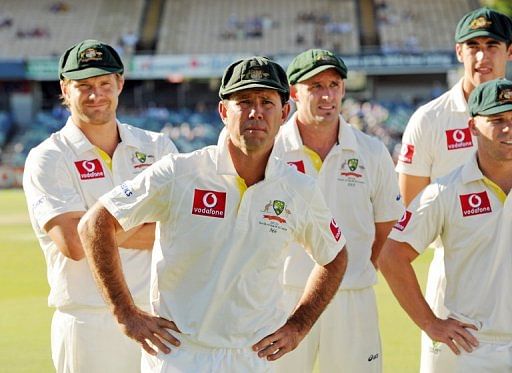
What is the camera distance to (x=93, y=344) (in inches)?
181

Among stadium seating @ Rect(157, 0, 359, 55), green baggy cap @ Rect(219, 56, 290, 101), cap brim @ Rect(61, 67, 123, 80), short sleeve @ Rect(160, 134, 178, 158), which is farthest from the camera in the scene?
stadium seating @ Rect(157, 0, 359, 55)

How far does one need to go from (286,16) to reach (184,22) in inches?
172

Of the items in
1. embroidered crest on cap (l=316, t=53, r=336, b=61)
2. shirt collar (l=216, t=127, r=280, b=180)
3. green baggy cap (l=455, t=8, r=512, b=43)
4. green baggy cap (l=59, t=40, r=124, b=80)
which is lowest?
shirt collar (l=216, t=127, r=280, b=180)

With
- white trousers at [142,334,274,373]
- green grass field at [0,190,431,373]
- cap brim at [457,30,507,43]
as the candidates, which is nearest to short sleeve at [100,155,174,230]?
white trousers at [142,334,274,373]

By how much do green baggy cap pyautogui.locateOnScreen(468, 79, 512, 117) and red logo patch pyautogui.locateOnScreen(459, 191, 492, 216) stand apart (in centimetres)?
36

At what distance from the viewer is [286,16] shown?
135ft

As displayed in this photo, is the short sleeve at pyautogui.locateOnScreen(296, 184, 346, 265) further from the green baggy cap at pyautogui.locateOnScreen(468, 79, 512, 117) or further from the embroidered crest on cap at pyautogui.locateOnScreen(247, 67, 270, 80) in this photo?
the green baggy cap at pyautogui.locateOnScreen(468, 79, 512, 117)

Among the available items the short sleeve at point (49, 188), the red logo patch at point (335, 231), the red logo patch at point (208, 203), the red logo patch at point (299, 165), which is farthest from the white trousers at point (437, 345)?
the short sleeve at point (49, 188)

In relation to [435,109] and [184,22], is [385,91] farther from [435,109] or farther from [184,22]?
[435,109]

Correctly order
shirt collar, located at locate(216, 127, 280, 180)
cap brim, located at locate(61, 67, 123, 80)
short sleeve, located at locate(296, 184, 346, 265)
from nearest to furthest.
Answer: shirt collar, located at locate(216, 127, 280, 180) → short sleeve, located at locate(296, 184, 346, 265) → cap brim, located at locate(61, 67, 123, 80)

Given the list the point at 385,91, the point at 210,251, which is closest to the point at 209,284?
the point at 210,251

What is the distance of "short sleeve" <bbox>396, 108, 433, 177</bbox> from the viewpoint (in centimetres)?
547

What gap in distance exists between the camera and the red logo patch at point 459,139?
539 cm

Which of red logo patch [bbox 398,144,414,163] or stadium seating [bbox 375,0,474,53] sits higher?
stadium seating [bbox 375,0,474,53]
